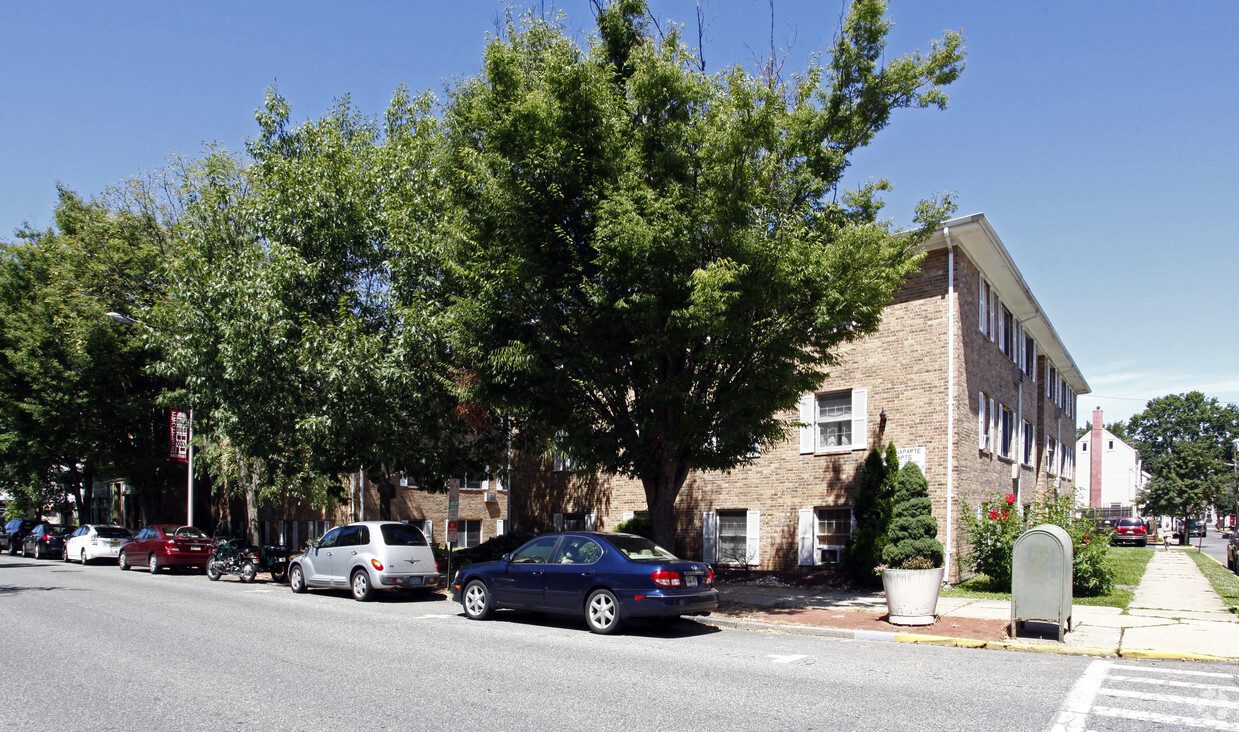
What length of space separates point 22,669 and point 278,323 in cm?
1021

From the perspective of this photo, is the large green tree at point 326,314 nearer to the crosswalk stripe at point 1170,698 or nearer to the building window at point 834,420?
the building window at point 834,420

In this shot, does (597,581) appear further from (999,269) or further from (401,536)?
(999,269)

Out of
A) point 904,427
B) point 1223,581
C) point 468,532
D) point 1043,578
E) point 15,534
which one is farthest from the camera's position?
point 15,534

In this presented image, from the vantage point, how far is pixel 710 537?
837 inches

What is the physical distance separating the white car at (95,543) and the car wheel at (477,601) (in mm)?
21372

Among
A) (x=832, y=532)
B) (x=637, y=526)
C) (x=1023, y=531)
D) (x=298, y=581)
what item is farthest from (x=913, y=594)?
(x=298, y=581)

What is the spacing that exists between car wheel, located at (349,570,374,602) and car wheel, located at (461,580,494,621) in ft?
12.0

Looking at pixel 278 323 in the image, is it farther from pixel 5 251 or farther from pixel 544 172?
pixel 5 251

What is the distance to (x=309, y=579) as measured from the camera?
57.0 ft

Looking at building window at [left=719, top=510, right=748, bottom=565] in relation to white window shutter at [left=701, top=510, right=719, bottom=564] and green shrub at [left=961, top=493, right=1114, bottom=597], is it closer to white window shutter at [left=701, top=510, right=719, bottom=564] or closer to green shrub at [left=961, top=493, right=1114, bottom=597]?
white window shutter at [left=701, top=510, right=719, bottom=564]

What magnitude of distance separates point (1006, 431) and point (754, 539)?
863 centimetres

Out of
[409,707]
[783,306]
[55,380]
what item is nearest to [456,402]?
[783,306]

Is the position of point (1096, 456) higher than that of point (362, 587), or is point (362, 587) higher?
point (1096, 456)

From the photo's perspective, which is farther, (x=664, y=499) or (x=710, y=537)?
(x=710, y=537)
